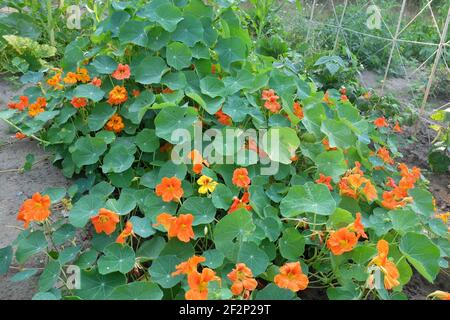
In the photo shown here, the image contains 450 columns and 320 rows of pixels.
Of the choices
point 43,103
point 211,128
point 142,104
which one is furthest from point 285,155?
point 43,103

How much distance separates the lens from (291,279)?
4.18 feet

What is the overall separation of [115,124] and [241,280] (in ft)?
3.09

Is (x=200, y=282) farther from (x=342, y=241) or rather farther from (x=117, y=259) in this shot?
(x=342, y=241)

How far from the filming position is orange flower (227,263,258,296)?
121 centimetres

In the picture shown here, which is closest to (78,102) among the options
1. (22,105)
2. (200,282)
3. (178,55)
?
(22,105)

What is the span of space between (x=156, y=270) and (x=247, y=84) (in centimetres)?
91

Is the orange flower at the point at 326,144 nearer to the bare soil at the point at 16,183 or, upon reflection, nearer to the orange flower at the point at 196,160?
the orange flower at the point at 196,160

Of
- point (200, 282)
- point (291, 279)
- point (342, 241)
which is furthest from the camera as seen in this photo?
point (342, 241)

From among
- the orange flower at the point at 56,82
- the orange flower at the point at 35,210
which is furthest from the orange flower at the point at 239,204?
the orange flower at the point at 56,82

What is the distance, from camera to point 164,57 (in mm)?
1959

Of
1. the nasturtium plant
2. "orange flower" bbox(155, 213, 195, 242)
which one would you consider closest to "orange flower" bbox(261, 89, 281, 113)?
the nasturtium plant

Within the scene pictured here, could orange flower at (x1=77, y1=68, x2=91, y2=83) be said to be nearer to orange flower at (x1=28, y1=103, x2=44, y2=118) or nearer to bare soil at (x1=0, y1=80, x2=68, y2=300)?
orange flower at (x1=28, y1=103, x2=44, y2=118)

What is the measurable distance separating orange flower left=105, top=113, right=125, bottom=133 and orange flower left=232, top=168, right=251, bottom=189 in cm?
59
